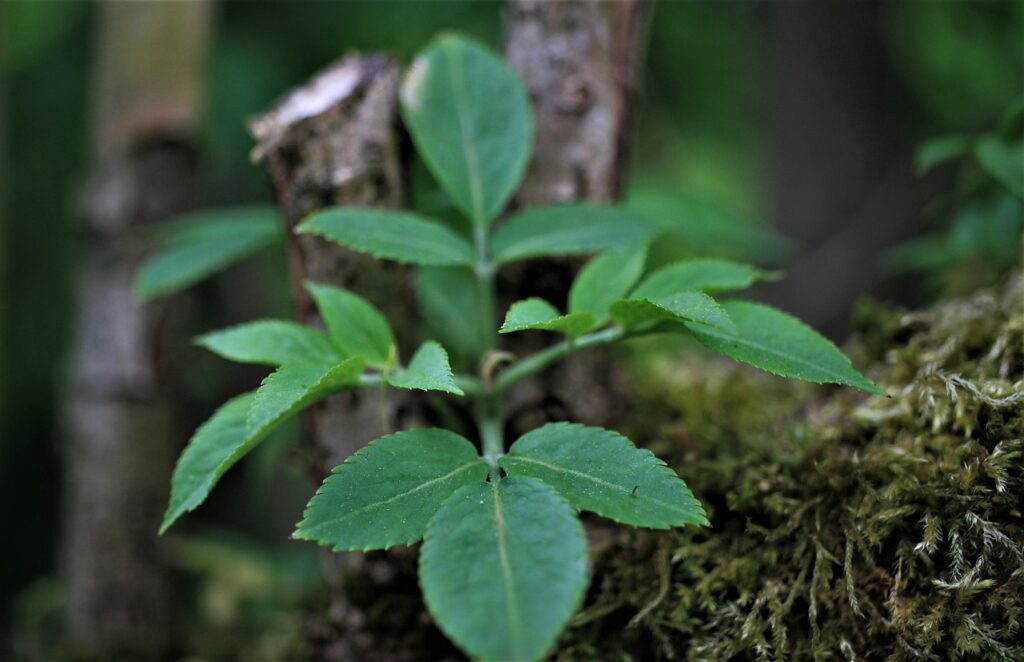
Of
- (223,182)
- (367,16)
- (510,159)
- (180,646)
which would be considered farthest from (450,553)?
(223,182)

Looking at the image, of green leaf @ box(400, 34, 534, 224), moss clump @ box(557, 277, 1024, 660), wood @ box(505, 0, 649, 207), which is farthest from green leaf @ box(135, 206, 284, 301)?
moss clump @ box(557, 277, 1024, 660)

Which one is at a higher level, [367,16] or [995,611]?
[367,16]

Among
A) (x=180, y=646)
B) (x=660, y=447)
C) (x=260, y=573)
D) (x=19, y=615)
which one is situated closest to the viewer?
(x=660, y=447)

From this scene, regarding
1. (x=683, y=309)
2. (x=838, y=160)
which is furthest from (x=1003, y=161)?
(x=838, y=160)

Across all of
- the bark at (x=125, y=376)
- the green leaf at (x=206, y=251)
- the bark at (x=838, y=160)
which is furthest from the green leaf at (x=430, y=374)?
the bark at (x=838, y=160)

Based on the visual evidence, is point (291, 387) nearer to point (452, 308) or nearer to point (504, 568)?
point (504, 568)

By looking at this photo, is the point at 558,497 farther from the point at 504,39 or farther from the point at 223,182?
the point at 223,182

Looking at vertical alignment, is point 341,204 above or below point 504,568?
above
